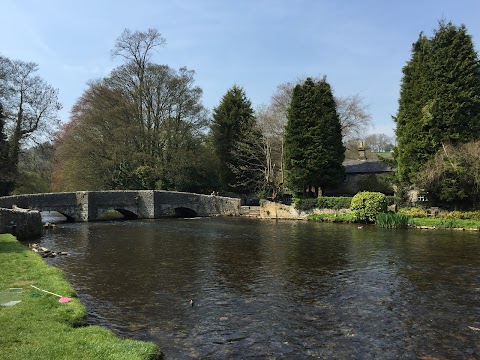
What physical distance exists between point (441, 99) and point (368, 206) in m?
9.64

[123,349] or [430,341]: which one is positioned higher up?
[123,349]

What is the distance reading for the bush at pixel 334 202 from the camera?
34031 mm

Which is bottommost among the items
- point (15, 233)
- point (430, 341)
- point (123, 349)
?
point (430, 341)

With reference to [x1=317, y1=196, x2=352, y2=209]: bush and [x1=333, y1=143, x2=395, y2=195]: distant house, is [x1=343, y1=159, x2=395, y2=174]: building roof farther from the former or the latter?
[x1=317, y1=196, x2=352, y2=209]: bush

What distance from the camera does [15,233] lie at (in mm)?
21938

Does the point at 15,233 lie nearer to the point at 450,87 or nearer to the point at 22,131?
the point at 22,131

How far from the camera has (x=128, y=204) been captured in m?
38.3

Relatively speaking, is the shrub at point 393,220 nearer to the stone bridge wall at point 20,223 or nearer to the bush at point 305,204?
the bush at point 305,204

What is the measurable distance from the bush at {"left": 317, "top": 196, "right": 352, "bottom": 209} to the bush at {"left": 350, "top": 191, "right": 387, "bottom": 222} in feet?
8.69

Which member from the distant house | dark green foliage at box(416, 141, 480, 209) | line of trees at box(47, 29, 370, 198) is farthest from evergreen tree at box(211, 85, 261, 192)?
dark green foliage at box(416, 141, 480, 209)

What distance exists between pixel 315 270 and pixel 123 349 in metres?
9.29

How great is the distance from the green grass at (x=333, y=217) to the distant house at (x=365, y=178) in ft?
29.6

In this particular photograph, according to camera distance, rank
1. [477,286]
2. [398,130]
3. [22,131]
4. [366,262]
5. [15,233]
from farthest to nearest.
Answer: [22,131], [398,130], [15,233], [366,262], [477,286]

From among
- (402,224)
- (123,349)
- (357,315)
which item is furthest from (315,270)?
(402,224)
